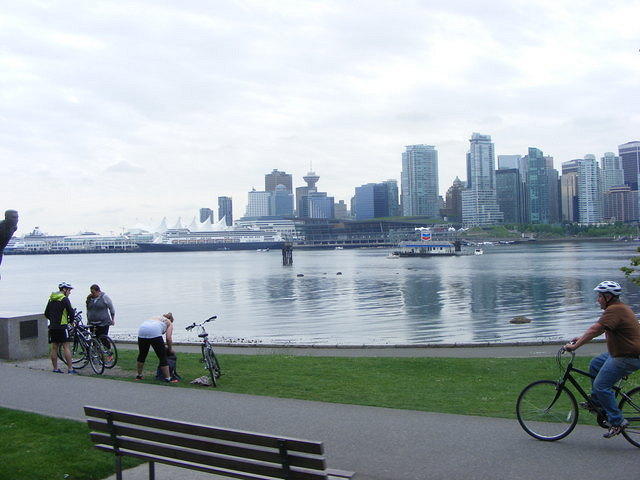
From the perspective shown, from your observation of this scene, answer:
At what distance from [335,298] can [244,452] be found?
129 ft

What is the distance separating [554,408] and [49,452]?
16.5 ft

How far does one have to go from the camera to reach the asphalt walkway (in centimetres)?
580

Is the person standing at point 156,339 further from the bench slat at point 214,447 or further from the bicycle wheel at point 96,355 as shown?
the bench slat at point 214,447

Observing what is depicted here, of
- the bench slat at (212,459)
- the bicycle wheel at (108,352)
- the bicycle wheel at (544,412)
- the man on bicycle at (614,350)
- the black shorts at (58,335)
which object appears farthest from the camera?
the bicycle wheel at (108,352)

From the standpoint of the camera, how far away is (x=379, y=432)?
23.2 ft

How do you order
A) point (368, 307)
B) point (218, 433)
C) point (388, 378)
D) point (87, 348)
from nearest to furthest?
point (218, 433), point (388, 378), point (87, 348), point (368, 307)

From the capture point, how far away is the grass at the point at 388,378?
901cm

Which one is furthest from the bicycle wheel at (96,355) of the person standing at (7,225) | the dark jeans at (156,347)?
the person standing at (7,225)

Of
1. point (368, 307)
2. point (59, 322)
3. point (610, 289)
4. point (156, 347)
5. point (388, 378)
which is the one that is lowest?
point (368, 307)

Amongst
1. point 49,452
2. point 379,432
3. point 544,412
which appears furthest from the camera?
point 379,432

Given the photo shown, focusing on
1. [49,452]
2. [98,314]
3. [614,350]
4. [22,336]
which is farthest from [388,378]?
[22,336]

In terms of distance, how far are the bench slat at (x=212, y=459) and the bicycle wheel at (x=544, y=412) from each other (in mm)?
3029

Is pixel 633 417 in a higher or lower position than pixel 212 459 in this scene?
lower

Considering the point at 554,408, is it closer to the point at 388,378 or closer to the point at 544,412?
the point at 544,412
